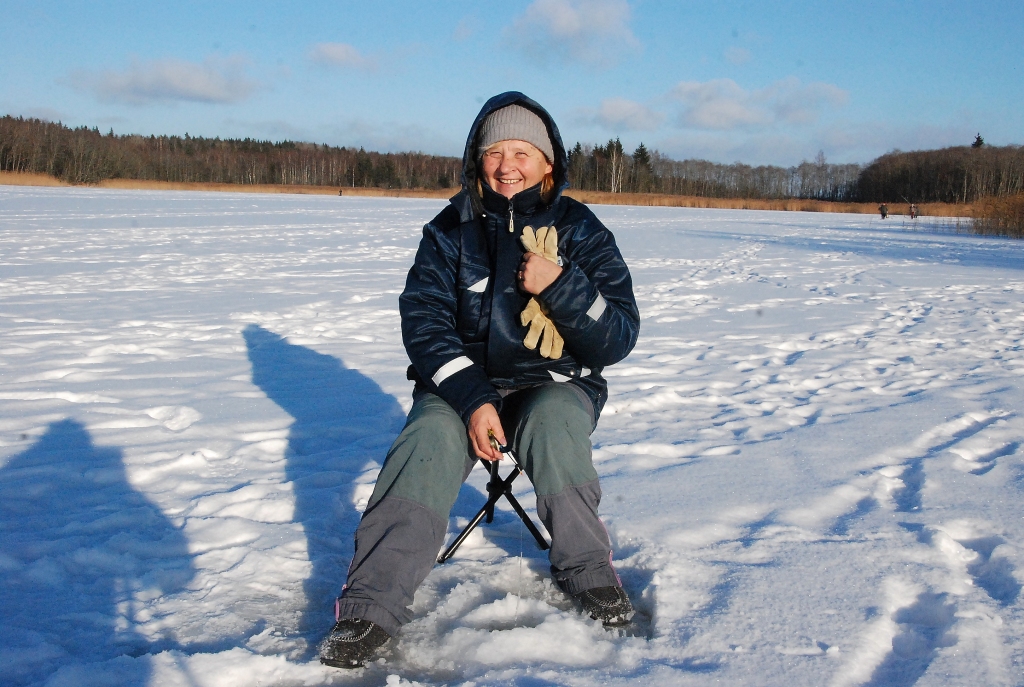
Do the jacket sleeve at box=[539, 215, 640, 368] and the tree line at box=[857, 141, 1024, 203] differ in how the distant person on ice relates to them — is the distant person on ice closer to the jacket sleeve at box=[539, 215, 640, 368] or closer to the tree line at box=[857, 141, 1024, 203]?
the jacket sleeve at box=[539, 215, 640, 368]

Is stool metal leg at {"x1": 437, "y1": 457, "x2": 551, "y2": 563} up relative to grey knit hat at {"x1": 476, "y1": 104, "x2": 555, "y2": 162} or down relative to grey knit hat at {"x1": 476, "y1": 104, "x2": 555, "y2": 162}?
down

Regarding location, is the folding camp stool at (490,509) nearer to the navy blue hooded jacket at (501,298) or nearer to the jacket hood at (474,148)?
the navy blue hooded jacket at (501,298)

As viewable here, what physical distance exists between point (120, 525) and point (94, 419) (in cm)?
131

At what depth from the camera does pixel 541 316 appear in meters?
2.19

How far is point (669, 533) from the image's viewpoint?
100 inches

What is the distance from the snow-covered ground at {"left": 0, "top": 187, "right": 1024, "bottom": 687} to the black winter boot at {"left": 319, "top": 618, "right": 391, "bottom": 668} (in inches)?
1.5

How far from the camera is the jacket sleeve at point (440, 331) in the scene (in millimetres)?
2123

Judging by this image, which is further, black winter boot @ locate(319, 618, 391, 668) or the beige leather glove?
the beige leather glove

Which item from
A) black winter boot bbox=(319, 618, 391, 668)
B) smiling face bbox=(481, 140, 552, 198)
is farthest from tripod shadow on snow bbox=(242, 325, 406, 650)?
smiling face bbox=(481, 140, 552, 198)

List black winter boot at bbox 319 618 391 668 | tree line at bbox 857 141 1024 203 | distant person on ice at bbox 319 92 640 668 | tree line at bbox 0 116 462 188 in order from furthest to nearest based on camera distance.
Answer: tree line at bbox 857 141 1024 203 < tree line at bbox 0 116 462 188 < distant person on ice at bbox 319 92 640 668 < black winter boot at bbox 319 618 391 668

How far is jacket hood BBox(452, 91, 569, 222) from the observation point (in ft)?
7.83

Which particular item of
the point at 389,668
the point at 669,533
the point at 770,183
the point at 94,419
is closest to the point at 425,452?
the point at 389,668

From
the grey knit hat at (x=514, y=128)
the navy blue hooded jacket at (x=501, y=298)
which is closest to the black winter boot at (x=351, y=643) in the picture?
the navy blue hooded jacket at (x=501, y=298)

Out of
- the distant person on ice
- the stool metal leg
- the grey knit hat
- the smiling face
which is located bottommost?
the stool metal leg
